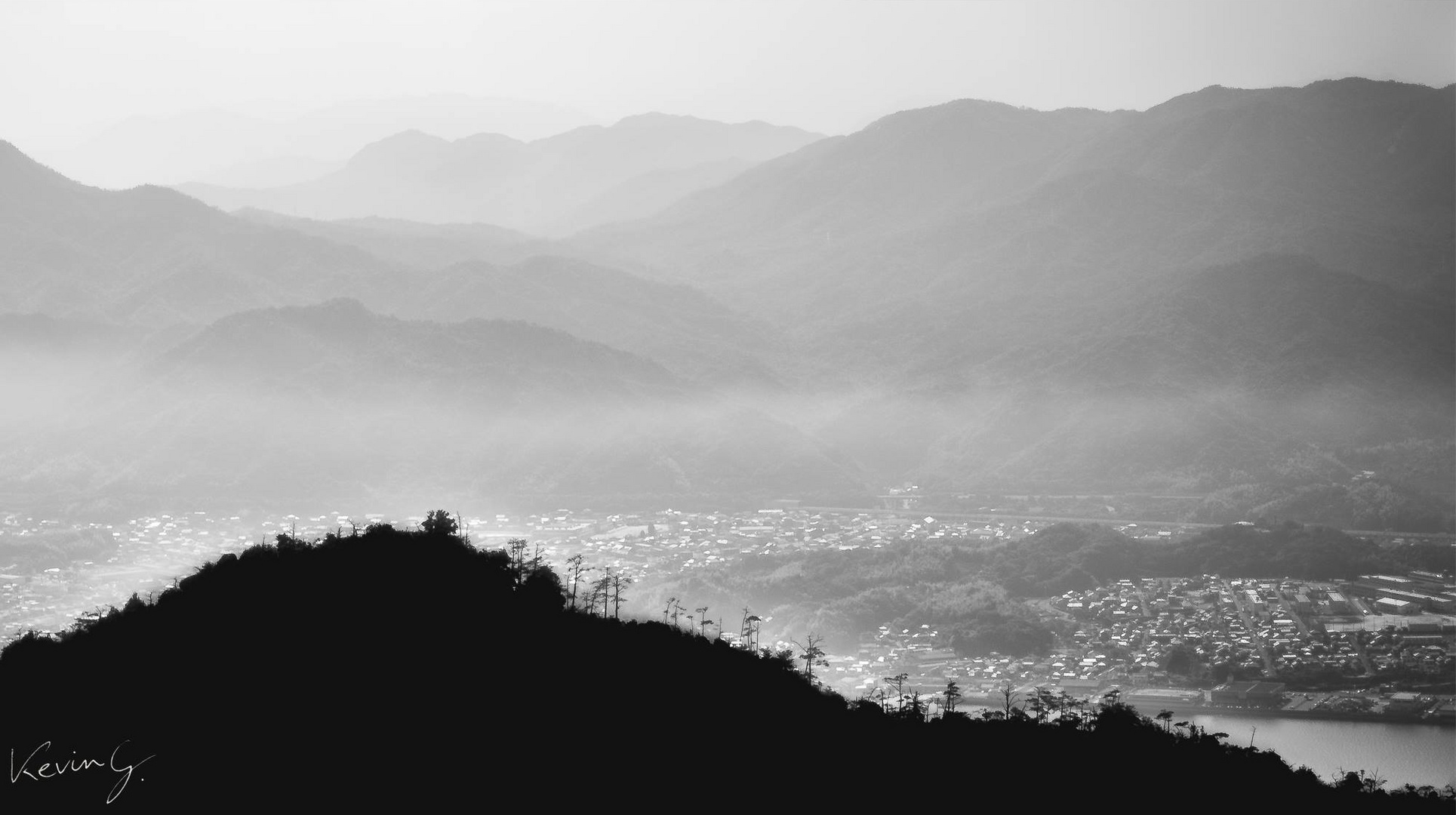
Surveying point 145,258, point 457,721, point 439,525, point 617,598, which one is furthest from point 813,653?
point 145,258

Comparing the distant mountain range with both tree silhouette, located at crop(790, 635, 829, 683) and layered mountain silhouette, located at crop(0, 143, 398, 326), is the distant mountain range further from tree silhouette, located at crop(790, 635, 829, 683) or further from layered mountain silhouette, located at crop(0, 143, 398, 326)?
tree silhouette, located at crop(790, 635, 829, 683)

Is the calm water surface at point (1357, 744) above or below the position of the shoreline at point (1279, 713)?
below

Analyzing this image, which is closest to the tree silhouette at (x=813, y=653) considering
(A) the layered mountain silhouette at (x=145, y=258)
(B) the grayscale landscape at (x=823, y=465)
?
(B) the grayscale landscape at (x=823, y=465)

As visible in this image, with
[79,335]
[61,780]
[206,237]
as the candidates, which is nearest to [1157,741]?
[61,780]

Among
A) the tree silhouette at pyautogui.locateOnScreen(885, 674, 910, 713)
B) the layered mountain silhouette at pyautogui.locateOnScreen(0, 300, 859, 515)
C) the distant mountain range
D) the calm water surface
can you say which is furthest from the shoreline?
the layered mountain silhouette at pyautogui.locateOnScreen(0, 300, 859, 515)
